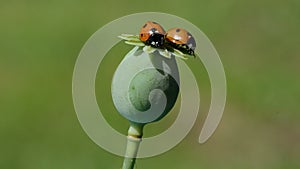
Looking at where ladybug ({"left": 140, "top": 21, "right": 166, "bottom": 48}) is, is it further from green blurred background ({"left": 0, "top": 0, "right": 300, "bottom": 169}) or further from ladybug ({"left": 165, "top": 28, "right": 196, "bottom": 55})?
green blurred background ({"left": 0, "top": 0, "right": 300, "bottom": 169})

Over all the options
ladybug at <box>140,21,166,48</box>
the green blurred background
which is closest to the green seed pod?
ladybug at <box>140,21,166,48</box>

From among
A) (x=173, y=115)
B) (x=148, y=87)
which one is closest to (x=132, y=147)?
(x=148, y=87)

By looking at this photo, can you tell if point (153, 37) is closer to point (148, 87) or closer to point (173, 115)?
point (148, 87)

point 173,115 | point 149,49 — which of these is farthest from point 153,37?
point 173,115

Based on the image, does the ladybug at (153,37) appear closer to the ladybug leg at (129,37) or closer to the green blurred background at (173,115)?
the ladybug leg at (129,37)

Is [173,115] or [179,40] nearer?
[179,40]

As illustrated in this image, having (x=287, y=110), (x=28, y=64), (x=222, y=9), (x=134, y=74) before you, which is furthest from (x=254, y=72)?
(x=134, y=74)
